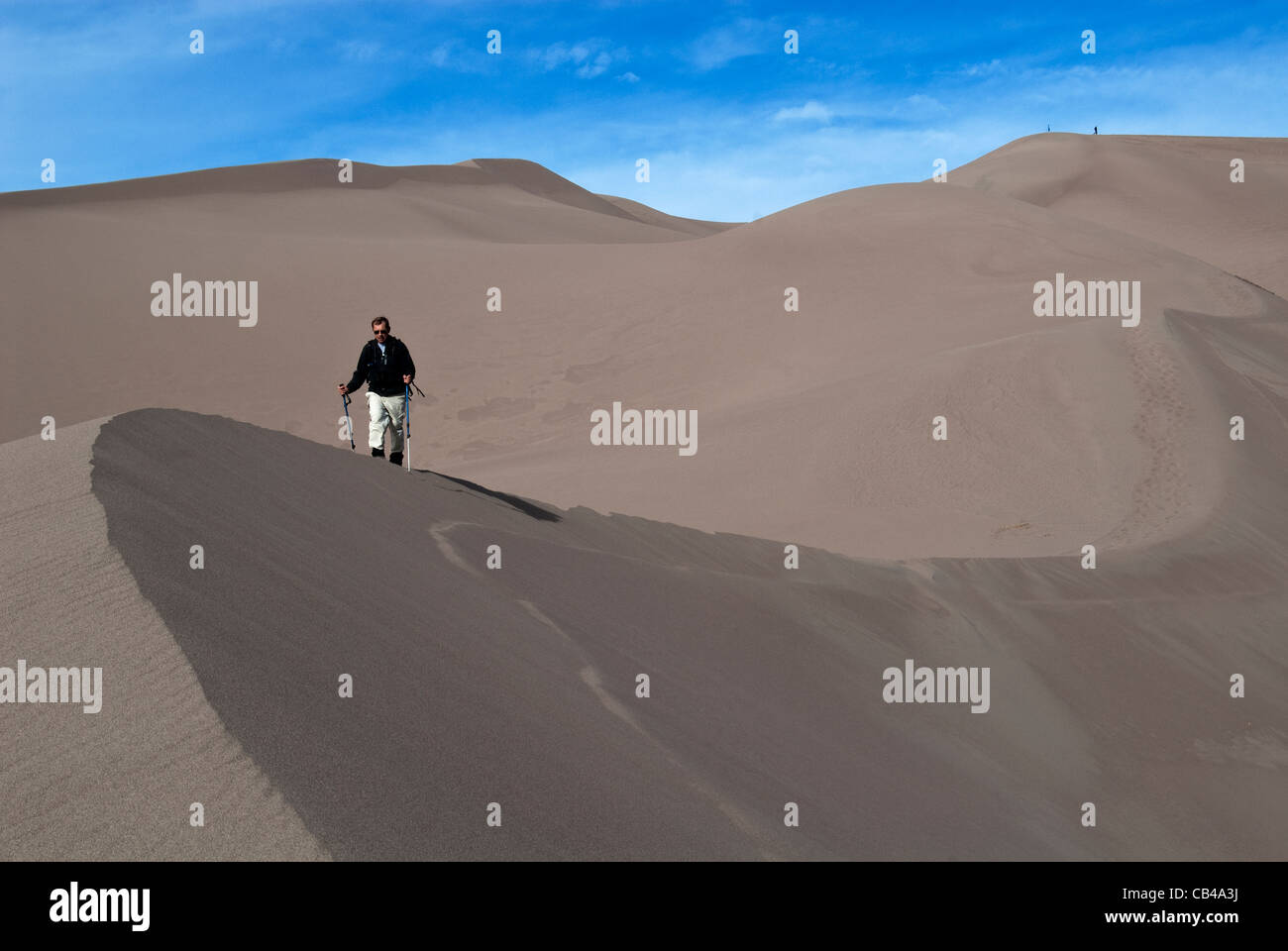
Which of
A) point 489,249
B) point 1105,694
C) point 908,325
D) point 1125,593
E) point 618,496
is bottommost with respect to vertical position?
point 1105,694

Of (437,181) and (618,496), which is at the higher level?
(437,181)

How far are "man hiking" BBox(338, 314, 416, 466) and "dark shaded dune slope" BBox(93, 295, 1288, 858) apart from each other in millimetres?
841

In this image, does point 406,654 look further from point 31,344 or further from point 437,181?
point 437,181

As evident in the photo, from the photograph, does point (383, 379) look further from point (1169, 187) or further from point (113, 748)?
point (1169, 187)

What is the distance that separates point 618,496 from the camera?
14.0 metres

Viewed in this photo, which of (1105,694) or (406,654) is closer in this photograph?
(406,654)

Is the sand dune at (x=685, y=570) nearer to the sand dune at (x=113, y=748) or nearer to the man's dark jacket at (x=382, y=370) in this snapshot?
the sand dune at (x=113, y=748)

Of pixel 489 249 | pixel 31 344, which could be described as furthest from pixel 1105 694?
pixel 489 249

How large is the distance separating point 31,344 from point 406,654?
20905 millimetres

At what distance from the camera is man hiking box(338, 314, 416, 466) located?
28.0ft

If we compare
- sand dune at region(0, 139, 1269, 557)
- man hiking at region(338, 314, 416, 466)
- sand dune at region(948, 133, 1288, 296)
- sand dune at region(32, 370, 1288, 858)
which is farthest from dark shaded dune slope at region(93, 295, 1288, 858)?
sand dune at region(948, 133, 1288, 296)

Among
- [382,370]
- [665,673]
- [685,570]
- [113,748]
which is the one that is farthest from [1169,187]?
[113,748]

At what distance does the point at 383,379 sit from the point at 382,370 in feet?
0.26

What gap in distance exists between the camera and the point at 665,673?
5.80 metres
